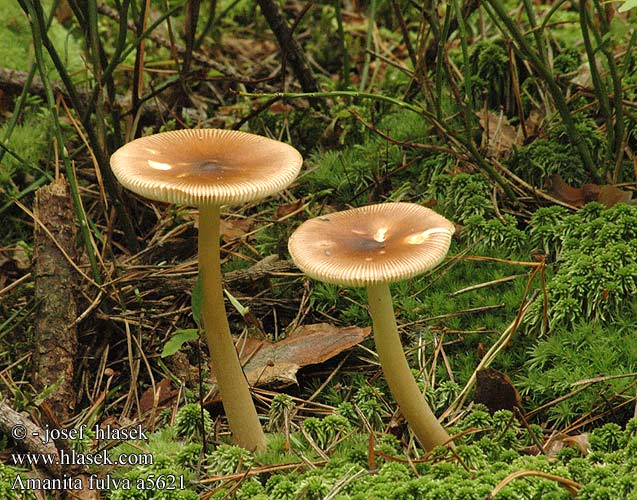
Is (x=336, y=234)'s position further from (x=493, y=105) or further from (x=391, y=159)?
(x=493, y=105)

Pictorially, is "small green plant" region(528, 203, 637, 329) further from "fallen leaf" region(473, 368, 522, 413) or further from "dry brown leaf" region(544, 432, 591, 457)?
"dry brown leaf" region(544, 432, 591, 457)

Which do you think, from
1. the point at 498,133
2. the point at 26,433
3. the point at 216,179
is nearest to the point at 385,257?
the point at 216,179

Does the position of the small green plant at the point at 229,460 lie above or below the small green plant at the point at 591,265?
below

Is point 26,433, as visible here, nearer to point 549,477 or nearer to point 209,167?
point 209,167

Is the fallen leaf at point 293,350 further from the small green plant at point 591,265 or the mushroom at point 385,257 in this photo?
the small green plant at point 591,265

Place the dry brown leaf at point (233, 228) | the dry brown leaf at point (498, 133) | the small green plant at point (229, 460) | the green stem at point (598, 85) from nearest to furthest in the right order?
1. the small green plant at point (229, 460)
2. the green stem at point (598, 85)
3. the dry brown leaf at point (233, 228)
4. the dry brown leaf at point (498, 133)

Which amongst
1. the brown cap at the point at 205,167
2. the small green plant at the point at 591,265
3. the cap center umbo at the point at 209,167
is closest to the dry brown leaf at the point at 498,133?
the small green plant at the point at 591,265
